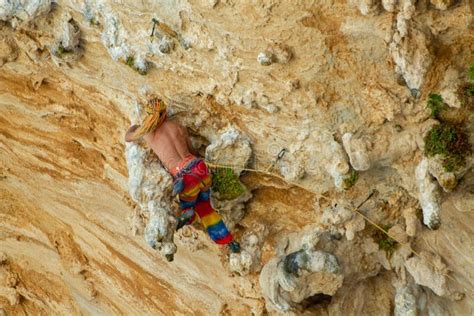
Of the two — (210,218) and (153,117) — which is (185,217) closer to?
(210,218)

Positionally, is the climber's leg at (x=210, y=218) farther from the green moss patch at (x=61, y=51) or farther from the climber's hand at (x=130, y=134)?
the green moss patch at (x=61, y=51)

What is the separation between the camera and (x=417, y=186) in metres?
5.92

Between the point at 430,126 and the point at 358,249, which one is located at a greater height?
the point at 430,126

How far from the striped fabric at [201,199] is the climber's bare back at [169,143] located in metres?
0.18

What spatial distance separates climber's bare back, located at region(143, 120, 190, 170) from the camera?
244 inches

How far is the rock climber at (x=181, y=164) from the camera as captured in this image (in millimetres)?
6109

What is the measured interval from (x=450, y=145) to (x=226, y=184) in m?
2.27

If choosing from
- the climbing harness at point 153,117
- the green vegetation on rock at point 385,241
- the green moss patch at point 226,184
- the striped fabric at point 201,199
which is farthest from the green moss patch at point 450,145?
the climbing harness at point 153,117

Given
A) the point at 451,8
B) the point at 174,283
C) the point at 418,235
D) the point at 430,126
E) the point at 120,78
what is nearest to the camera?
the point at 451,8

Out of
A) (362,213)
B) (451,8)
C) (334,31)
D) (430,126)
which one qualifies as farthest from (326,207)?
(451,8)

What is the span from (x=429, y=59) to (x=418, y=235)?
1887mm

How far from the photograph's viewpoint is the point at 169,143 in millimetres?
6211

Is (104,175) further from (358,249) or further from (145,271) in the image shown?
Result: (358,249)

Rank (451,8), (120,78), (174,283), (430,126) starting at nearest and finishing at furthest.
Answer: (451,8) < (430,126) < (120,78) < (174,283)
